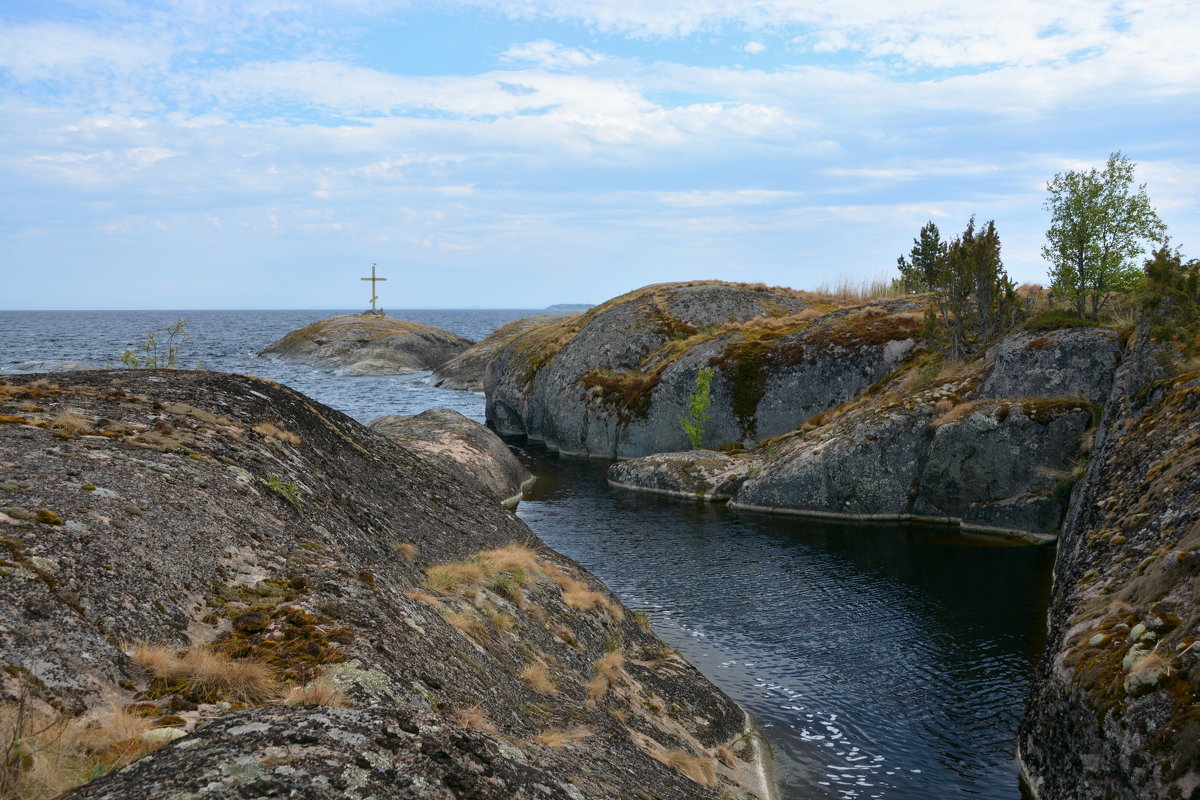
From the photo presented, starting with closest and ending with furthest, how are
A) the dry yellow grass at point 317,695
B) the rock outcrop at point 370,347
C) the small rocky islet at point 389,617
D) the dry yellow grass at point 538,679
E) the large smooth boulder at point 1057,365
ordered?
the small rocky islet at point 389,617
the dry yellow grass at point 317,695
the dry yellow grass at point 538,679
the large smooth boulder at point 1057,365
the rock outcrop at point 370,347

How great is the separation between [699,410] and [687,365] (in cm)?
535

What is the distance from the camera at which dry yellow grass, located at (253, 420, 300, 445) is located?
14.8 meters

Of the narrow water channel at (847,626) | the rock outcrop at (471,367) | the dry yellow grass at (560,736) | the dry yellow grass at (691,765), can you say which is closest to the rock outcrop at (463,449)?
the narrow water channel at (847,626)

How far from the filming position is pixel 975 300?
50.5 meters

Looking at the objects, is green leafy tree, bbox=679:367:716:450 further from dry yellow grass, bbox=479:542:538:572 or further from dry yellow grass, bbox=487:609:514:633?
dry yellow grass, bbox=487:609:514:633

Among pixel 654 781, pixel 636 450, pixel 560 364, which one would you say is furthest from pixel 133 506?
pixel 560 364

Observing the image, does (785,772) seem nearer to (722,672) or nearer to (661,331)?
(722,672)

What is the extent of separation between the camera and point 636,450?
57688 mm

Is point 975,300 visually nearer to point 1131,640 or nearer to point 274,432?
point 1131,640

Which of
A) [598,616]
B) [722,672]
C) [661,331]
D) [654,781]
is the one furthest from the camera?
→ [661,331]

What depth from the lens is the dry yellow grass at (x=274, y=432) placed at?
1483cm

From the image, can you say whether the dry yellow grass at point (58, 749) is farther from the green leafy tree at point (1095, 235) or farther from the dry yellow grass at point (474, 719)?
the green leafy tree at point (1095, 235)

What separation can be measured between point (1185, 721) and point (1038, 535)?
85.3ft

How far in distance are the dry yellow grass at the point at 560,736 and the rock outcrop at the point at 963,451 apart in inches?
1202
